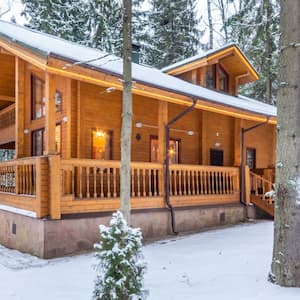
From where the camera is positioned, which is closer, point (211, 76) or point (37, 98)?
point (37, 98)

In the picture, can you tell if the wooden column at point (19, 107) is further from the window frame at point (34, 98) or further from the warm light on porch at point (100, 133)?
the warm light on porch at point (100, 133)

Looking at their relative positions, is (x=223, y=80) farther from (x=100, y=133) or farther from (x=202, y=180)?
(x=100, y=133)

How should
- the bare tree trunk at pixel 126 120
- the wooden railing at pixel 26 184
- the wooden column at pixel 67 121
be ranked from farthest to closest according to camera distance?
the wooden column at pixel 67 121
the wooden railing at pixel 26 184
the bare tree trunk at pixel 126 120

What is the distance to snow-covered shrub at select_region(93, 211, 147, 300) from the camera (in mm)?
3678

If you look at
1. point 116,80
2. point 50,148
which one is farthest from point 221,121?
point 50,148

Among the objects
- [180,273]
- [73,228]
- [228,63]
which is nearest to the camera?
[180,273]

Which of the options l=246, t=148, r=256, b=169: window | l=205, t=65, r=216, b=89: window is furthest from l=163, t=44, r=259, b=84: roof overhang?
l=246, t=148, r=256, b=169: window

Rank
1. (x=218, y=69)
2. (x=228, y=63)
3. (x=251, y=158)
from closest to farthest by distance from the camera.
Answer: (x=218, y=69)
(x=228, y=63)
(x=251, y=158)

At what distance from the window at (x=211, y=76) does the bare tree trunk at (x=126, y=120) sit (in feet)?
27.7

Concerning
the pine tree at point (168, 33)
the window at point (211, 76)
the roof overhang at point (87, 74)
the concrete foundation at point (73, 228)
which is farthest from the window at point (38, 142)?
the pine tree at point (168, 33)

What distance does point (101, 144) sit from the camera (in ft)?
31.7

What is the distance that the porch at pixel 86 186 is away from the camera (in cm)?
700

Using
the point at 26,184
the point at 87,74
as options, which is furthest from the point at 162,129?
the point at 26,184

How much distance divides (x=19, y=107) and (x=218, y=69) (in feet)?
24.3
